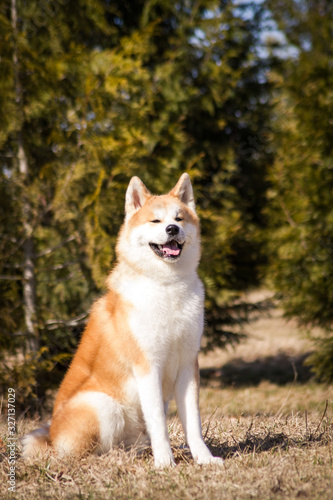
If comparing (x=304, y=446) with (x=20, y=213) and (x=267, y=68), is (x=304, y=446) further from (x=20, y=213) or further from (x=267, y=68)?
(x=267, y=68)

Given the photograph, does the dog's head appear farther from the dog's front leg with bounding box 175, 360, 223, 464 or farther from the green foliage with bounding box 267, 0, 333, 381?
the green foliage with bounding box 267, 0, 333, 381

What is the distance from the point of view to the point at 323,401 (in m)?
6.40

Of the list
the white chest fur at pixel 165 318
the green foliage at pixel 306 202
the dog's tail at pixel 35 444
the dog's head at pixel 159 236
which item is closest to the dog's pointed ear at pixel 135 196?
the dog's head at pixel 159 236

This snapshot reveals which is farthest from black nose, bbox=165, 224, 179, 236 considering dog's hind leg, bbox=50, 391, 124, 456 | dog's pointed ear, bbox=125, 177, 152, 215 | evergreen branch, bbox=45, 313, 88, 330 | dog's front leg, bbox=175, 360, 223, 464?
evergreen branch, bbox=45, 313, 88, 330

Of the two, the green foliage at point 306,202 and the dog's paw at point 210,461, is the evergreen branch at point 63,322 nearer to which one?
the dog's paw at point 210,461

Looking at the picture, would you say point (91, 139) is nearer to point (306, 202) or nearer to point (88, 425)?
point (306, 202)

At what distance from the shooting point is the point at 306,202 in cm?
752

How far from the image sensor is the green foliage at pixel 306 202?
7.24 meters

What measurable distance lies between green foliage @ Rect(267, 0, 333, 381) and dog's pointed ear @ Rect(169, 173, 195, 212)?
4186 mm

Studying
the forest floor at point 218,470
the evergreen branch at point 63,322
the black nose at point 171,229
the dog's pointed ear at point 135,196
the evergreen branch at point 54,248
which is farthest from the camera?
the evergreen branch at point 54,248

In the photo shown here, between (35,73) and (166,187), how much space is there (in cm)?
228

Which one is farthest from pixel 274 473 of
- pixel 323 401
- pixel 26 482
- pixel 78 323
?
pixel 323 401

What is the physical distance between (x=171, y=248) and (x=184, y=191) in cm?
63

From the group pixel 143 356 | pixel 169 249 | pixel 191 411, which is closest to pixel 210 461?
pixel 191 411
